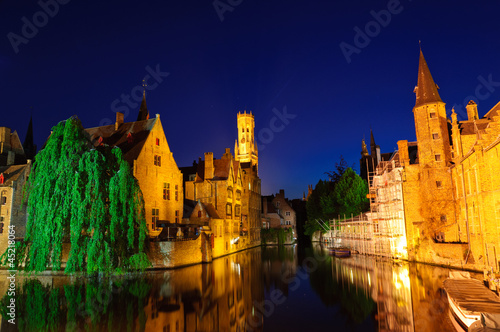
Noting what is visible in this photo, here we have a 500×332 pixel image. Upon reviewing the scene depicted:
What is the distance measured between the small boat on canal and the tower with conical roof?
69.5 ft

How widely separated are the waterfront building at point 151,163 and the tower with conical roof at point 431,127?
96.5 ft

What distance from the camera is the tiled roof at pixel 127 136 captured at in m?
37.1

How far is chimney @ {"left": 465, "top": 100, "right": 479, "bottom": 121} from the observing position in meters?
37.5

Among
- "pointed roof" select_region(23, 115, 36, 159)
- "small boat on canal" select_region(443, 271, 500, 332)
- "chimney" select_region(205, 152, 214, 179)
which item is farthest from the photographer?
"pointed roof" select_region(23, 115, 36, 159)

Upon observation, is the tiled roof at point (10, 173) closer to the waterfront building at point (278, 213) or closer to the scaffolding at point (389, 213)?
the scaffolding at point (389, 213)

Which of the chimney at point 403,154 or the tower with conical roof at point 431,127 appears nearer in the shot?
the tower with conical roof at point 431,127

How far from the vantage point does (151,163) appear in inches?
1513

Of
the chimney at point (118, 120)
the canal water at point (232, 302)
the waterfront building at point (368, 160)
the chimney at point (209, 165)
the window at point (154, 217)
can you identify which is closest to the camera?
the canal water at point (232, 302)

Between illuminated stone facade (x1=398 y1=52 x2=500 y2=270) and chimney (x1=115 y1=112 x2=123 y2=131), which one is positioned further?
chimney (x1=115 y1=112 x2=123 y2=131)

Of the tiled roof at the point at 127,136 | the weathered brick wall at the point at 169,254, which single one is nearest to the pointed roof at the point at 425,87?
the weathered brick wall at the point at 169,254

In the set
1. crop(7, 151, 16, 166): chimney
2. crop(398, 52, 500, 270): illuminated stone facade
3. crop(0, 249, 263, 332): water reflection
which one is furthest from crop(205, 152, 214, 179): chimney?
crop(398, 52, 500, 270): illuminated stone facade

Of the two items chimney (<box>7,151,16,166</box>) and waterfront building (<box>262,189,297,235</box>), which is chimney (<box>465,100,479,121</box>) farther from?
chimney (<box>7,151,16,166</box>)

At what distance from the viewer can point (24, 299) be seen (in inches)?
753

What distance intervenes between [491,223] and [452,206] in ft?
32.2
